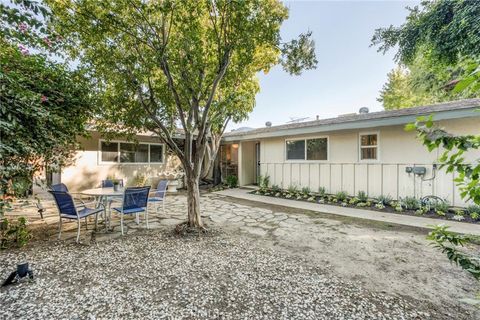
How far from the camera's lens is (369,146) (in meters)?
7.77

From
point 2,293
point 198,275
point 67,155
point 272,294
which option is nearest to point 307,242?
point 272,294

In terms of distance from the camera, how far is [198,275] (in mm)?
3029

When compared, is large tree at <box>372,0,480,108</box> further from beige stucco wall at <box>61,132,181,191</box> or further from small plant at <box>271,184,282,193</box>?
beige stucco wall at <box>61,132,181,191</box>

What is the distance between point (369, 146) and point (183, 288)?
7.58 meters

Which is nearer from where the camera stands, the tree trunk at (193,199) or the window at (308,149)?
the tree trunk at (193,199)

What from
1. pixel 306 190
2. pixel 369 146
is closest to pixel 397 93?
pixel 369 146

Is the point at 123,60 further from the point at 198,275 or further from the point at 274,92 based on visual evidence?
the point at 274,92

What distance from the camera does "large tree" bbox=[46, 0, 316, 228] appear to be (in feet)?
12.6

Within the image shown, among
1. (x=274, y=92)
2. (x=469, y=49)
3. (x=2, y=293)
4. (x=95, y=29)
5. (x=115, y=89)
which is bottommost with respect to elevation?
(x=2, y=293)

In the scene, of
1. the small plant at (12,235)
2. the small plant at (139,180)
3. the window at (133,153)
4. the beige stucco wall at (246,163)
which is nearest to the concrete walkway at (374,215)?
the beige stucco wall at (246,163)

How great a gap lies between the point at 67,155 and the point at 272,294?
438 centimetres

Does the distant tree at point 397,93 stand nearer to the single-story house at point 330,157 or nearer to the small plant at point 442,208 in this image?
the single-story house at point 330,157

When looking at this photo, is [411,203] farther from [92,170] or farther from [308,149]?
[92,170]

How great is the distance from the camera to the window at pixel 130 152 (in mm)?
9544
